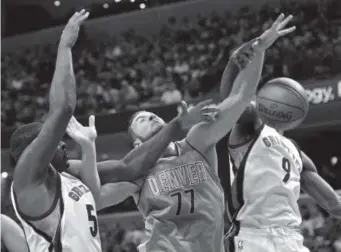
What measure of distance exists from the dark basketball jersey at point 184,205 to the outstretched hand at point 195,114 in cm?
27

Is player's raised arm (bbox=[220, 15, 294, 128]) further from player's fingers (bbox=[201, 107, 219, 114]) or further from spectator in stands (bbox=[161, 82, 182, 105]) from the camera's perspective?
spectator in stands (bbox=[161, 82, 182, 105])

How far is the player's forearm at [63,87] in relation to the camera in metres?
3.31

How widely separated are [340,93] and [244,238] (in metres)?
7.64

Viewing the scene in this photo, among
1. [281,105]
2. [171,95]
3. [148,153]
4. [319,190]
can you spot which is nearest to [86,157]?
[148,153]

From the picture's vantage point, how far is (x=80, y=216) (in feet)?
11.4

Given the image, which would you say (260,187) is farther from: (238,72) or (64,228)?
(64,228)

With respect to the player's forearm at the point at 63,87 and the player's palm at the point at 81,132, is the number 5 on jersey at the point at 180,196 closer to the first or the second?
the player's palm at the point at 81,132

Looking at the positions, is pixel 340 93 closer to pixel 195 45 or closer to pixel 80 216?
pixel 195 45

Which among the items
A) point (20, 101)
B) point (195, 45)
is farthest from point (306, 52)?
point (20, 101)

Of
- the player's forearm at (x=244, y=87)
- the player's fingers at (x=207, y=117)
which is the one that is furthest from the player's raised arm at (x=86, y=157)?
the player's forearm at (x=244, y=87)

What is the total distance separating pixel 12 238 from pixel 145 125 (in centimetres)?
112

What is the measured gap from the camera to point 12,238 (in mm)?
4535

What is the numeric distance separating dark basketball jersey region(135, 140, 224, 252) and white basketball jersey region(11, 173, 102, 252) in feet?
2.08

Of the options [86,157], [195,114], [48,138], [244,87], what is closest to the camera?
[48,138]
